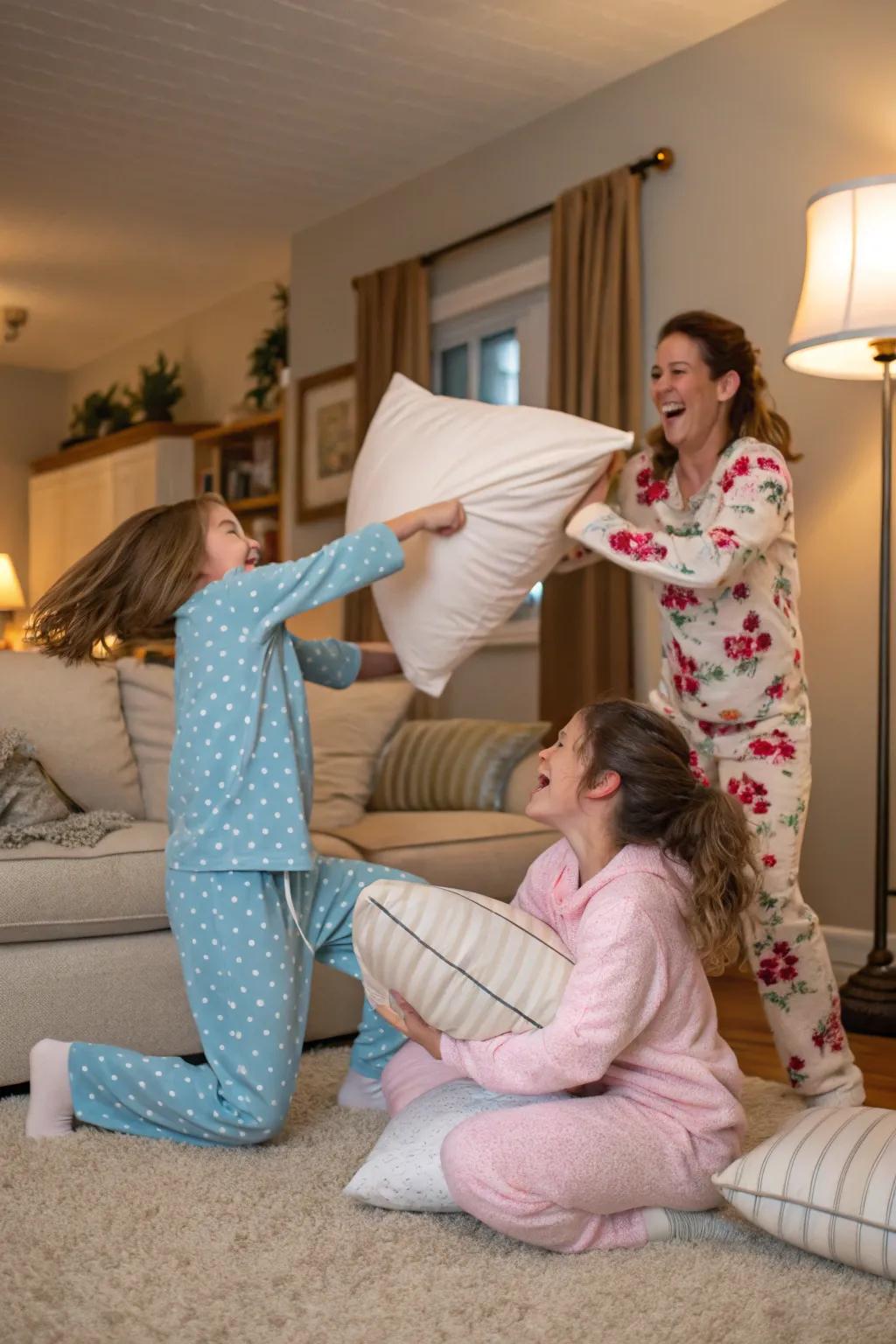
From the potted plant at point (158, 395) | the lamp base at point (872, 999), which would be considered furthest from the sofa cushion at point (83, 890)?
the potted plant at point (158, 395)

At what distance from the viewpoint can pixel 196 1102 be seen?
2.06 meters

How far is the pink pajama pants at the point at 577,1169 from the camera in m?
1.65

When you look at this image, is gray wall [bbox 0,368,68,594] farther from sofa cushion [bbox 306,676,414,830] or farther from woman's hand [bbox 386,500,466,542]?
woman's hand [bbox 386,500,466,542]

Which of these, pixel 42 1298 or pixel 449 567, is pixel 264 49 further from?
pixel 42 1298

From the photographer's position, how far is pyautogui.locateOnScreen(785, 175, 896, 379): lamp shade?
292cm

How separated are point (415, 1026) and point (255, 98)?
3.62 m

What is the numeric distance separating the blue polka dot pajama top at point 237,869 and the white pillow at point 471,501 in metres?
0.21

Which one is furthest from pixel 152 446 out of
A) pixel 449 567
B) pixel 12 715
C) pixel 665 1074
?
pixel 665 1074

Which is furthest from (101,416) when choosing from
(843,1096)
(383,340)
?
(843,1096)

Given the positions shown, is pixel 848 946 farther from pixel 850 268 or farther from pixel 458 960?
pixel 458 960

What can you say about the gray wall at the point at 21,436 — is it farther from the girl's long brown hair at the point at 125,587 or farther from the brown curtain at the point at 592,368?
the girl's long brown hair at the point at 125,587

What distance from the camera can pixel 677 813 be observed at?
1.84 meters

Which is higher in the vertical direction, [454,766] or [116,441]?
[116,441]

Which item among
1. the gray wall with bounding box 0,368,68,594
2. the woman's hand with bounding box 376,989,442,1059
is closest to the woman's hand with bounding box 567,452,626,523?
the woman's hand with bounding box 376,989,442,1059
